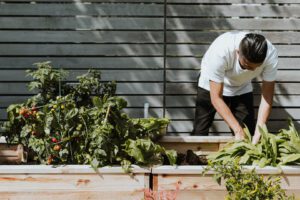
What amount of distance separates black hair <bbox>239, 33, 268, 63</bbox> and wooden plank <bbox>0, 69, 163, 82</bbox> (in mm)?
1608

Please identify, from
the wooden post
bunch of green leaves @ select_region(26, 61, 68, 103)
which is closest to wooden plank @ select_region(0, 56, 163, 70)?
bunch of green leaves @ select_region(26, 61, 68, 103)

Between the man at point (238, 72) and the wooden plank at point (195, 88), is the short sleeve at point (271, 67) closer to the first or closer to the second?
the man at point (238, 72)

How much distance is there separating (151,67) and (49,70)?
5.07 ft

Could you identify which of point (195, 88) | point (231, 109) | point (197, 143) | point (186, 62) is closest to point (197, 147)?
point (197, 143)

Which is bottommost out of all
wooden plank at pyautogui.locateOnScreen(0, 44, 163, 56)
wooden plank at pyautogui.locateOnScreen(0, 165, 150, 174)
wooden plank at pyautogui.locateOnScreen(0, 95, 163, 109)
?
wooden plank at pyautogui.locateOnScreen(0, 165, 150, 174)

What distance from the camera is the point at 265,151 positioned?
3.64 meters

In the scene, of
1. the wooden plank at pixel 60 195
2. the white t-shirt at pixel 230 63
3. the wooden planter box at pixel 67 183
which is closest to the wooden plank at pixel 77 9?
the white t-shirt at pixel 230 63

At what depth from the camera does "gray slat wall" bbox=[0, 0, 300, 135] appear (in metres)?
4.89

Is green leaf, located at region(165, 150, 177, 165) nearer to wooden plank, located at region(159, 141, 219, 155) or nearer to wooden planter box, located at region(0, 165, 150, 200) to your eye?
wooden planter box, located at region(0, 165, 150, 200)

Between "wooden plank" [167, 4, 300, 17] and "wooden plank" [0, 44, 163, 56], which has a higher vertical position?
"wooden plank" [167, 4, 300, 17]

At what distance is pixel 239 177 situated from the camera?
3.06 metres

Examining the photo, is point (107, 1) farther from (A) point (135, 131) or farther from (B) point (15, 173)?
(B) point (15, 173)

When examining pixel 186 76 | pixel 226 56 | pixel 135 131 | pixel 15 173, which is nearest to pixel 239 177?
pixel 135 131

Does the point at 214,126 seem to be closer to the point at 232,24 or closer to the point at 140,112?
the point at 140,112
